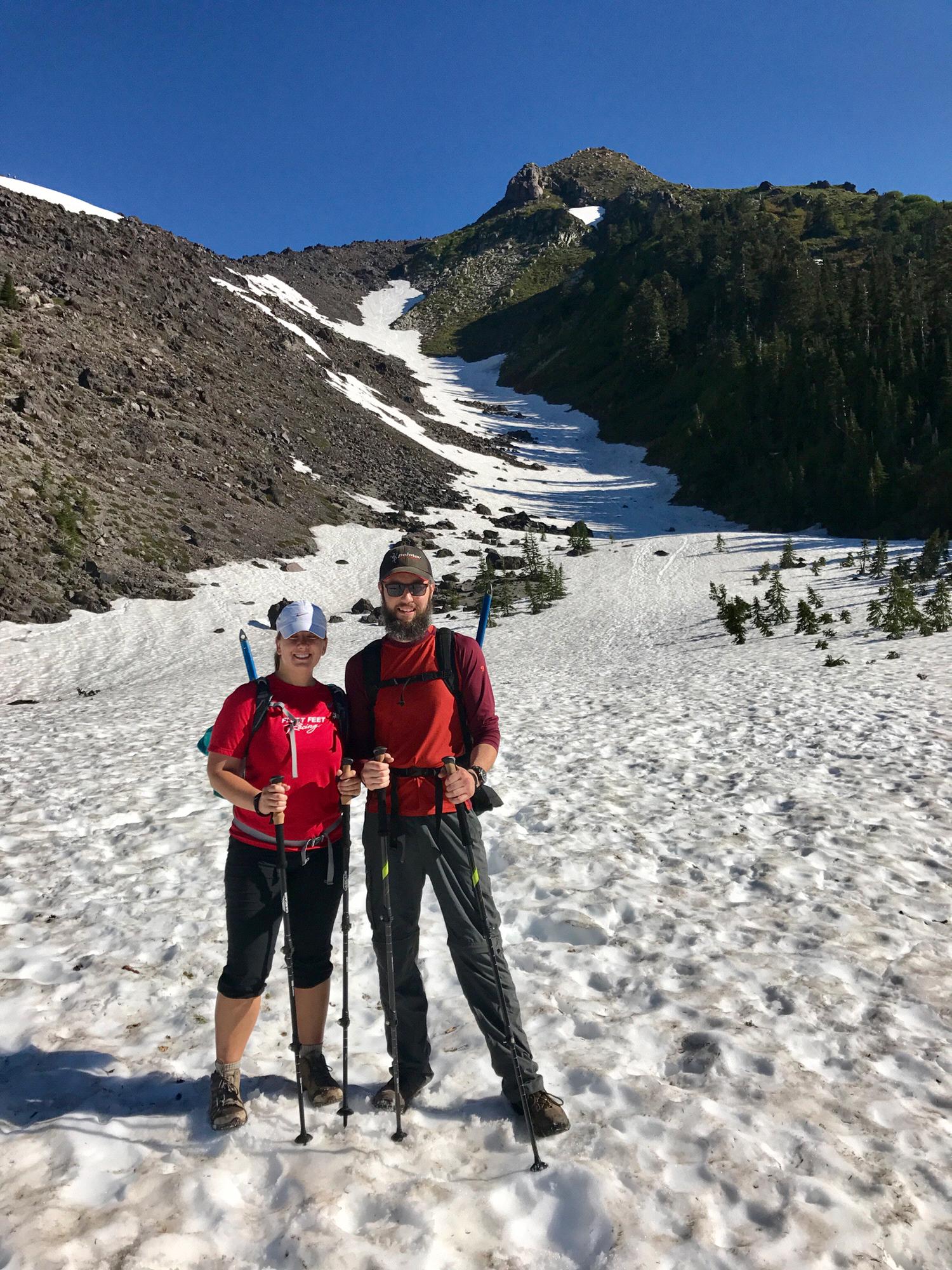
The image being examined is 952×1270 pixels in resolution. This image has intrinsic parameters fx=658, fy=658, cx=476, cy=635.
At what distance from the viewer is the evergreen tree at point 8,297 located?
4025 cm

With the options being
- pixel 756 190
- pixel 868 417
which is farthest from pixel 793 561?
pixel 756 190

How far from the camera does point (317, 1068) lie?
12.9 ft

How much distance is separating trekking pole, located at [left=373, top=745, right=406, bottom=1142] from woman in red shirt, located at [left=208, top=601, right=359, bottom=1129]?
0.74 feet

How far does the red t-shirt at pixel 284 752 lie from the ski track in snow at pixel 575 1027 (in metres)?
1.66

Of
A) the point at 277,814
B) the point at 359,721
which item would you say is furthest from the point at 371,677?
the point at 277,814

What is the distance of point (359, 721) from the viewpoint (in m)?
3.84

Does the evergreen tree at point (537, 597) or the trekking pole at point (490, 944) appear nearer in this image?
the trekking pole at point (490, 944)

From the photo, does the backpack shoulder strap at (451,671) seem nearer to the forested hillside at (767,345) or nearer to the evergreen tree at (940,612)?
the evergreen tree at (940,612)

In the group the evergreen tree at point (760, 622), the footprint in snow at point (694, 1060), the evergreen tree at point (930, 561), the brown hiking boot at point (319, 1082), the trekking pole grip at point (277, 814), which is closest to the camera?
the trekking pole grip at point (277, 814)

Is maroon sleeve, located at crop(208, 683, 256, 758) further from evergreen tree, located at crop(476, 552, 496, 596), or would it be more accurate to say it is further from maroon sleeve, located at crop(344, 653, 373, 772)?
evergreen tree, located at crop(476, 552, 496, 596)

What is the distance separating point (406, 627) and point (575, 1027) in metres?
3.04

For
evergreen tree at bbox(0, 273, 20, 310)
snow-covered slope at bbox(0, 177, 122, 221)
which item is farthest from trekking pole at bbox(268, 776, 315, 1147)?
snow-covered slope at bbox(0, 177, 122, 221)

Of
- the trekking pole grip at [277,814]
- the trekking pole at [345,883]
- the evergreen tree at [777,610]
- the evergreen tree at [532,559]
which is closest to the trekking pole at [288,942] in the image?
the trekking pole grip at [277,814]

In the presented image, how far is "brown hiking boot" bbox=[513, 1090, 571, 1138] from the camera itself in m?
3.51
